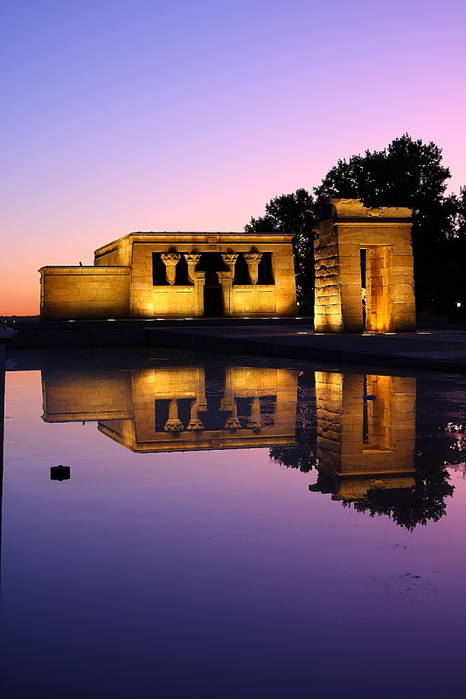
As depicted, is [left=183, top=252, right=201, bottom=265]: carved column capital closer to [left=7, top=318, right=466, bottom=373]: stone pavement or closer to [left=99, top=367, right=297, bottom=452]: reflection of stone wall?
[left=7, top=318, right=466, bottom=373]: stone pavement

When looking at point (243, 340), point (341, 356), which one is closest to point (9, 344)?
point (243, 340)

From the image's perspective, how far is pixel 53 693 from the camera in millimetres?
2484

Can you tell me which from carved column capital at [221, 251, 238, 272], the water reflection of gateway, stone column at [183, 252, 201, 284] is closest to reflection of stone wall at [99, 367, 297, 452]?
the water reflection of gateway

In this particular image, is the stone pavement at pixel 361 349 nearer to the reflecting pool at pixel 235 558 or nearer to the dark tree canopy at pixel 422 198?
the reflecting pool at pixel 235 558

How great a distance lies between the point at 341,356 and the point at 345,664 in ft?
46.3

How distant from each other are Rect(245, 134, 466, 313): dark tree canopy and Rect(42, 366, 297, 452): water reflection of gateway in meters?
40.1

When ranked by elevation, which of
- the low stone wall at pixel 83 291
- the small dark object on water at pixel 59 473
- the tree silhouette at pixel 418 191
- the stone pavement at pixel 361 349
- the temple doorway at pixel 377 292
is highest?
the tree silhouette at pixel 418 191

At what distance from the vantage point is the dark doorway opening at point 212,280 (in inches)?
1727

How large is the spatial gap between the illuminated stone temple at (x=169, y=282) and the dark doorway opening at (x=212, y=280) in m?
0.88

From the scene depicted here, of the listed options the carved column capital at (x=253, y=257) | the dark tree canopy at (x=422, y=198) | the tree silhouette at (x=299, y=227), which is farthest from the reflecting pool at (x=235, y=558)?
the tree silhouette at (x=299, y=227)

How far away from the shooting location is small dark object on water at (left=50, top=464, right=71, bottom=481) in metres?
5.73

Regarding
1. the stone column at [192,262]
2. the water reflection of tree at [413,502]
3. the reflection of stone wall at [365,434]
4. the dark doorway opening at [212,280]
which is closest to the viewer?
the water reflection of tree at [413,502]

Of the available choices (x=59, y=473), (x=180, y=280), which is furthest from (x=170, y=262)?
(x=59, y=473)

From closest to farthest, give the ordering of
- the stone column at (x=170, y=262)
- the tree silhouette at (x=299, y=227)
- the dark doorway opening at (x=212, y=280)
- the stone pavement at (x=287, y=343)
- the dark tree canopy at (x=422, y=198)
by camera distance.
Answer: the stone pavement at (x=287, y=343)
the stone column at (x=170, y=262)
the dark doorway opening at (x=212, y=280)
the dark tree canopy at (x=422, y=198)
the tree silhouette at (x=299, y=227)
